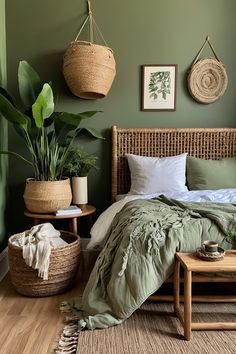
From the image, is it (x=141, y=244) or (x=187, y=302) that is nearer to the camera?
(x=187, y=302)

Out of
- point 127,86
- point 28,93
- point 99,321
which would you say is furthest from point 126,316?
point 127,86

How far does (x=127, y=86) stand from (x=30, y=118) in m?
1.03

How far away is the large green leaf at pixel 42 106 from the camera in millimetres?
2693

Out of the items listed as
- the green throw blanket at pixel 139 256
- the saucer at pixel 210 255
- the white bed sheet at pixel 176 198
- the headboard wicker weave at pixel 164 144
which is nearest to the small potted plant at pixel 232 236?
the green throw blanket at pixel 139 256

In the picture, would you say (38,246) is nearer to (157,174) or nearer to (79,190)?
(79,190)

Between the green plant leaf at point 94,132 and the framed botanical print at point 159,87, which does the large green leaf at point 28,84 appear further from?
the framed botanical print at point 159,87

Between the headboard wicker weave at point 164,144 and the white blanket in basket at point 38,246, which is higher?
the headboard wicker weave at point 164,144

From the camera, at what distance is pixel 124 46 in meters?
3.52

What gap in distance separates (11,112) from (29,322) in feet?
4.94

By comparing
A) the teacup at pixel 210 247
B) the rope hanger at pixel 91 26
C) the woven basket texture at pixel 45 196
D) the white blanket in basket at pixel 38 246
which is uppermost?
the rope hanger at pixel 91 26

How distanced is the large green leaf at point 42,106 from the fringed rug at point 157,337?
1569 millimetres

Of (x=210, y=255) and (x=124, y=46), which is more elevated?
(x=124, y=46)

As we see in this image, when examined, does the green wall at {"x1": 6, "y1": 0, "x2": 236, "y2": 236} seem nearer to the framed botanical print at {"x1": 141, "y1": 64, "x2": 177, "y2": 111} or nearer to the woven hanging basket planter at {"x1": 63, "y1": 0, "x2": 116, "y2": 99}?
the framed botanical print at {"x1": 141, "y1": 64, "x2": 177, "y2": 111}

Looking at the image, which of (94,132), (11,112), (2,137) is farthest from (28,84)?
(94,132)
